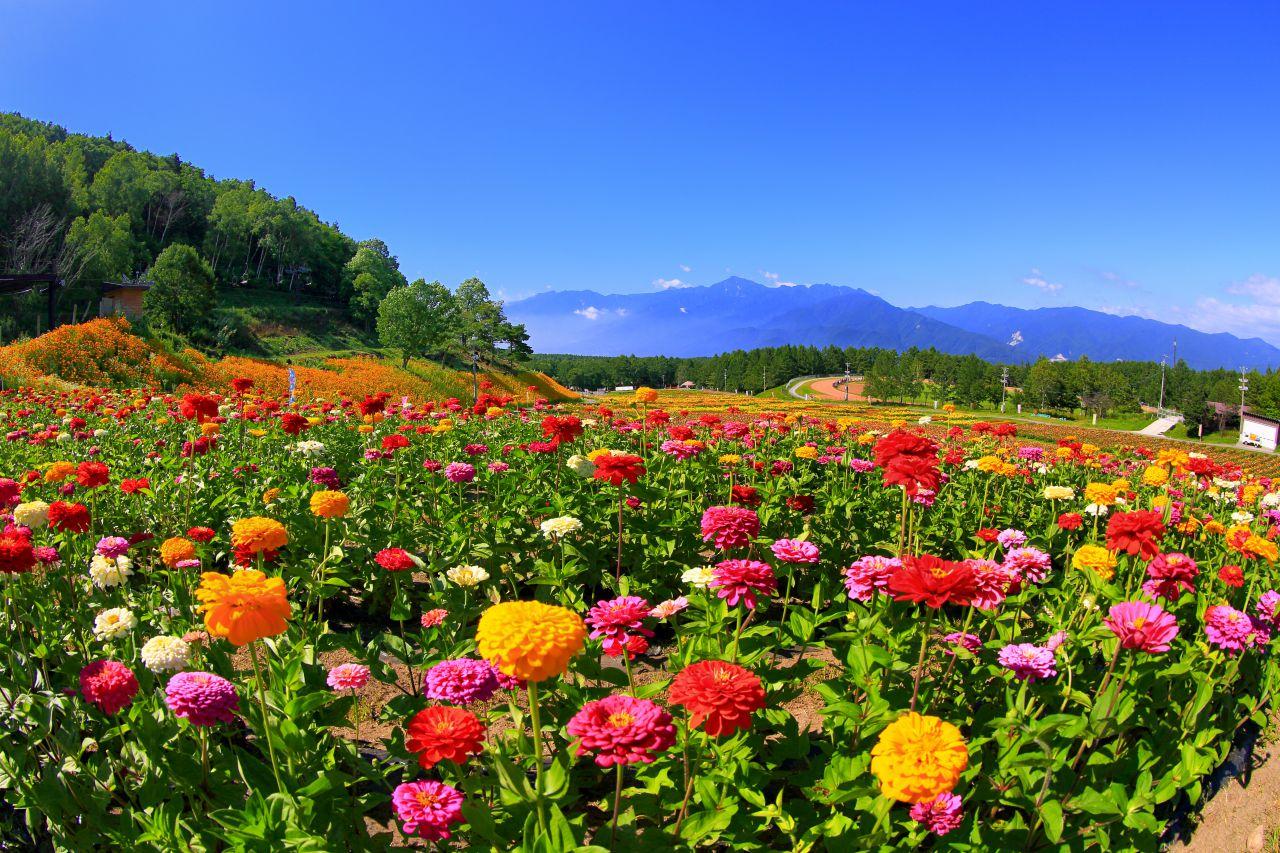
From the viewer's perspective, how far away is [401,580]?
4.28m

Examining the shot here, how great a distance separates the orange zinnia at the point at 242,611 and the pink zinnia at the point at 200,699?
1.68ft

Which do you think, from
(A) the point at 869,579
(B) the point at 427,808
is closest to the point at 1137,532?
(A) the point at 869,579

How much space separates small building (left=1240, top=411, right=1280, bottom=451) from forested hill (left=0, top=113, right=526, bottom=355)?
5968cm

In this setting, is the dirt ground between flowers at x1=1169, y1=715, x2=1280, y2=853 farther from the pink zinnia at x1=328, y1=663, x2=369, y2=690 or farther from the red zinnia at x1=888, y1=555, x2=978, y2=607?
the pink zinnia at x1=328, y1=663, x2=369, y2=690

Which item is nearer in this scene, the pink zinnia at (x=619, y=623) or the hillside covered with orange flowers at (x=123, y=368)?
the pink zinnia at (x=619, y=623)

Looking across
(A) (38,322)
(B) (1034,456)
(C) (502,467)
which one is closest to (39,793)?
(C) (502,467)

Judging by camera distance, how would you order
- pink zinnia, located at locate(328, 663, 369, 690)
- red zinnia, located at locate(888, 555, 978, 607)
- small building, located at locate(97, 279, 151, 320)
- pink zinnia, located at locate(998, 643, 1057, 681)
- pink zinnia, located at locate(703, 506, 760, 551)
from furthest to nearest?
small building, located at locate(97, 279, 151, 320) → pink zinnia, located at locate(703, 506, 760, 551) → pink zinnia, located at locate(998, 643, 1057, 681) → pink zinnia, located at locate(328, 663, 369, 690) → red zinnia, located at locate(888, 555, 978, 607)

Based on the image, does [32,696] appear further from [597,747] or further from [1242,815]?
[1242,815]

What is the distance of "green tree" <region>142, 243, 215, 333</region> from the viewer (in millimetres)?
39219

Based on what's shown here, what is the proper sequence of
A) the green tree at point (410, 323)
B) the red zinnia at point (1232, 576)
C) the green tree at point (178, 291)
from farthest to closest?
1. the green tree at point (410, 323)
2. the green tree at point (178, 291)
3. the red zinnia at point (1232, 576)

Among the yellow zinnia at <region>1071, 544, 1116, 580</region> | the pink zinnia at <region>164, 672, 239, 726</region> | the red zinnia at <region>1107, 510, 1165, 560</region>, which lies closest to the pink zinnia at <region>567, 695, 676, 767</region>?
the pink zinnia at <region>164, 672, 239, 726</region>

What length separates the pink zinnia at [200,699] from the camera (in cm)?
220

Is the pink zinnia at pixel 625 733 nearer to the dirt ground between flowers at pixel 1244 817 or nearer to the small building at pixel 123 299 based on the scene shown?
the dirt ground between flowers at pixel 1244 817

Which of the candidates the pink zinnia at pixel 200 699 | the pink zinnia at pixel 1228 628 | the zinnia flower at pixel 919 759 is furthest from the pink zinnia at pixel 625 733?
the pink zinnia at pixel 1228 628
